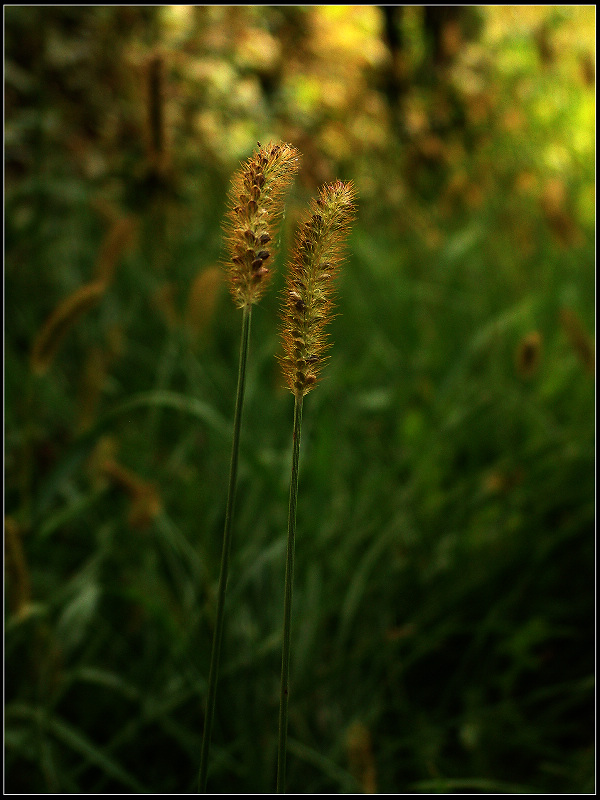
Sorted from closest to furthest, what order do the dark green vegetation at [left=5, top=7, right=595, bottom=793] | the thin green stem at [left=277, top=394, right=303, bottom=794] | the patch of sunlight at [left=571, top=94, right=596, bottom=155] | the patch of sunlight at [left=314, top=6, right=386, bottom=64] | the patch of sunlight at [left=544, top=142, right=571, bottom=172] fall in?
the thin green stem at [left=277, top=394, right=303, bottom=794]
the dark green vegetation at [left=5, top=7, right=595, bottom=793]
the patch of sunlight at [left=544, top=142, right=571, bottom=172]
the patch of sunlight at [left=571, top=94, right=596, bottom=155]
the patch of sunlight at [left=314, top=6, right=386, bottom=64]

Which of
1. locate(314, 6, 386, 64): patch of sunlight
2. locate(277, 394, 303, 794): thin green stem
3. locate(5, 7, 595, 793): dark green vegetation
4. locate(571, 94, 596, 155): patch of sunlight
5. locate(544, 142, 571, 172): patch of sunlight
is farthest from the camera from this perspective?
locate(314, 6, 386, 64): patch of sunlight

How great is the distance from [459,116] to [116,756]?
145 inches

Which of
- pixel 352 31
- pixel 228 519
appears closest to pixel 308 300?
pixel 228 519

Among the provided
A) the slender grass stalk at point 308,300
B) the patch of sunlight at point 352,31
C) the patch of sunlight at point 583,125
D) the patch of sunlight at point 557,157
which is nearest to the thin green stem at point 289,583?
the slender grass stalk at point 308,300

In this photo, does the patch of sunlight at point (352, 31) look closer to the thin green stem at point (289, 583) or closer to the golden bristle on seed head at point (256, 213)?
the golden bristle on seed head at point (256, 213)

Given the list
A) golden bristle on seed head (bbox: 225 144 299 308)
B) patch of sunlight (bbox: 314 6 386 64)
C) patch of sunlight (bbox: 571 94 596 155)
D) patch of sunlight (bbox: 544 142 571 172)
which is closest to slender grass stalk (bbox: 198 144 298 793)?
golden bristle on seed head (bbox: 225 144 299 308)

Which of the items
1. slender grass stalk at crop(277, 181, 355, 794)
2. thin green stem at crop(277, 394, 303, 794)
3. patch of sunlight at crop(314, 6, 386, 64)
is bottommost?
thin green stem at crop(277, 394, 303, 794)

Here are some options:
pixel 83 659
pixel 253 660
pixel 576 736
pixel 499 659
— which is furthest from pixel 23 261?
pixel 576 736

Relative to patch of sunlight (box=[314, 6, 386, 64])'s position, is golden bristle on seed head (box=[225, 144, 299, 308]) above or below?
below

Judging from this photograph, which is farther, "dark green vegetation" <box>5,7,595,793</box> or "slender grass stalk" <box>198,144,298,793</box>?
"dark green vegetation" <box>5,7,595,793</box>

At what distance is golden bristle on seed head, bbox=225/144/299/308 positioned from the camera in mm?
448

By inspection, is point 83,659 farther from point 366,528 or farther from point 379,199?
point 379,199

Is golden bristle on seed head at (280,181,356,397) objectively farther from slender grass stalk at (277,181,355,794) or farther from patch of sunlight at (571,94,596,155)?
patch of sunlight at (571,94,596,155)

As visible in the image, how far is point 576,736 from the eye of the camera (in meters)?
1.29
